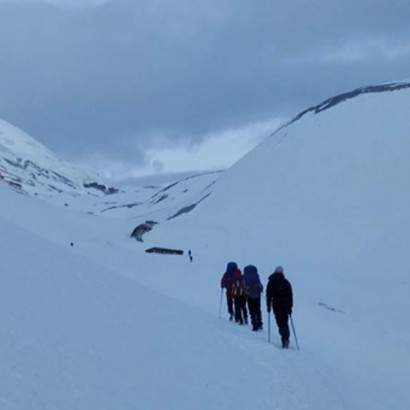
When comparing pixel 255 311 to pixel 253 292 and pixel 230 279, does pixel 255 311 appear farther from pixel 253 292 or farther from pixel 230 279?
pixel 230 279

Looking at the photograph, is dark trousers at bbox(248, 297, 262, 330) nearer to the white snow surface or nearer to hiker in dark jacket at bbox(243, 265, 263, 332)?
hiker in dark jacket at bbox(243, 265, 263, 332)

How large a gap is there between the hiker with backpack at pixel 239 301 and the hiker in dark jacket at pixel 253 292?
37 cm

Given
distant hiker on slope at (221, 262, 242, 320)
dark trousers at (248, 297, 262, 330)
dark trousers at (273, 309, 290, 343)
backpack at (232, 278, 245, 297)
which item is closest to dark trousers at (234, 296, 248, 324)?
backpack at (232, 278, 245, 297)

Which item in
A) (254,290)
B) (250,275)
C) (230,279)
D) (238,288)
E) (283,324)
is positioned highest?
(230,279)

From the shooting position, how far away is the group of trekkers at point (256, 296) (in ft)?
41.7

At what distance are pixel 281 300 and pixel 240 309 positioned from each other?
8.57 feet

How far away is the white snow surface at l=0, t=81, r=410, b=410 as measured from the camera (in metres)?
8.01

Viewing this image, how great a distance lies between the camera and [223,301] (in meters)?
19.6

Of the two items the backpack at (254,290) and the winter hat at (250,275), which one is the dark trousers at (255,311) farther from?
the winter hat at (250,275)

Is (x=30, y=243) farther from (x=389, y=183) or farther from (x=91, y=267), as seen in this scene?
(x=389, y=183)

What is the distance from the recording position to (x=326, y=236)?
37.8m

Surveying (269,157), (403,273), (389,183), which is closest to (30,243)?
(403,273)

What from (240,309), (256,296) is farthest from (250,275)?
(240,309)

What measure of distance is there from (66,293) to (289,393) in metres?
3.69
